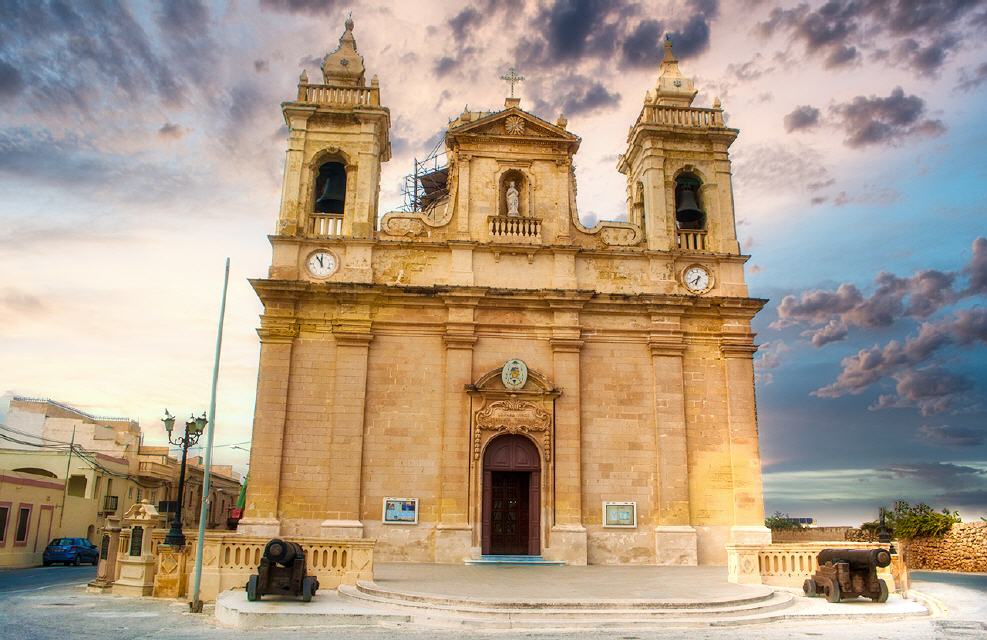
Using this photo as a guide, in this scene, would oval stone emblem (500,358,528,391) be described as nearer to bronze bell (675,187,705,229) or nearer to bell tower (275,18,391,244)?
bell tower (275,18,391,244)

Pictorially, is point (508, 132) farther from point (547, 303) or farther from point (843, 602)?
point (843, 602)

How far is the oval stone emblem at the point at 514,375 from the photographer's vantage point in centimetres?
2131

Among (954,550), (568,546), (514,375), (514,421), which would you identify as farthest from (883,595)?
(954,550)

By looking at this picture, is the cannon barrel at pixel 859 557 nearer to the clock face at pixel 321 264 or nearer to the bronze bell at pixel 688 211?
the bronze bell at pixel 688 211

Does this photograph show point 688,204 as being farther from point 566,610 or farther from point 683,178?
point 566,610

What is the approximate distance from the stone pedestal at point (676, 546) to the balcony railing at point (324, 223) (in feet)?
40.6

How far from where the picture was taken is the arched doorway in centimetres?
2070

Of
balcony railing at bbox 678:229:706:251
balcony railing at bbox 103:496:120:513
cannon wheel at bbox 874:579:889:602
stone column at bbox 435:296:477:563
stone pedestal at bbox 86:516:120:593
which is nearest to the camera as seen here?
cannon wheel at bbox 874:579:889:602

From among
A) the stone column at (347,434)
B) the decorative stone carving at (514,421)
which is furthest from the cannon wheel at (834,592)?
the stone column at (347,434)

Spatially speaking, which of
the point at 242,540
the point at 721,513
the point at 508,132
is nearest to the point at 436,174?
the point at 508,132

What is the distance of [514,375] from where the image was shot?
21344 mm

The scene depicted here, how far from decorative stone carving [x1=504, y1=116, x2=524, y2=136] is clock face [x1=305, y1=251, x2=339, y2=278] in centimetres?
659

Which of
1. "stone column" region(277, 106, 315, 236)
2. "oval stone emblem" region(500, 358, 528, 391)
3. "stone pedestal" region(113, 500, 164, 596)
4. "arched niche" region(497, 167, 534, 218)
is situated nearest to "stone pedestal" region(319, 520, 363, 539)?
"stone pedestal" region(113, 500, 164, 596)

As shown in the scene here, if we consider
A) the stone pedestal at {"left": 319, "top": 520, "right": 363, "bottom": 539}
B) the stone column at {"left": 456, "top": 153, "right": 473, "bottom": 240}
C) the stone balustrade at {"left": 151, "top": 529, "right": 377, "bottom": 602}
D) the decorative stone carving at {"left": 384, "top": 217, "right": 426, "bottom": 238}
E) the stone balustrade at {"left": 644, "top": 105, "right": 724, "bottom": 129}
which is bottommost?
the stone balustrade at {"left": 151, "top": 529, "right": 377, "bottom": 602}
